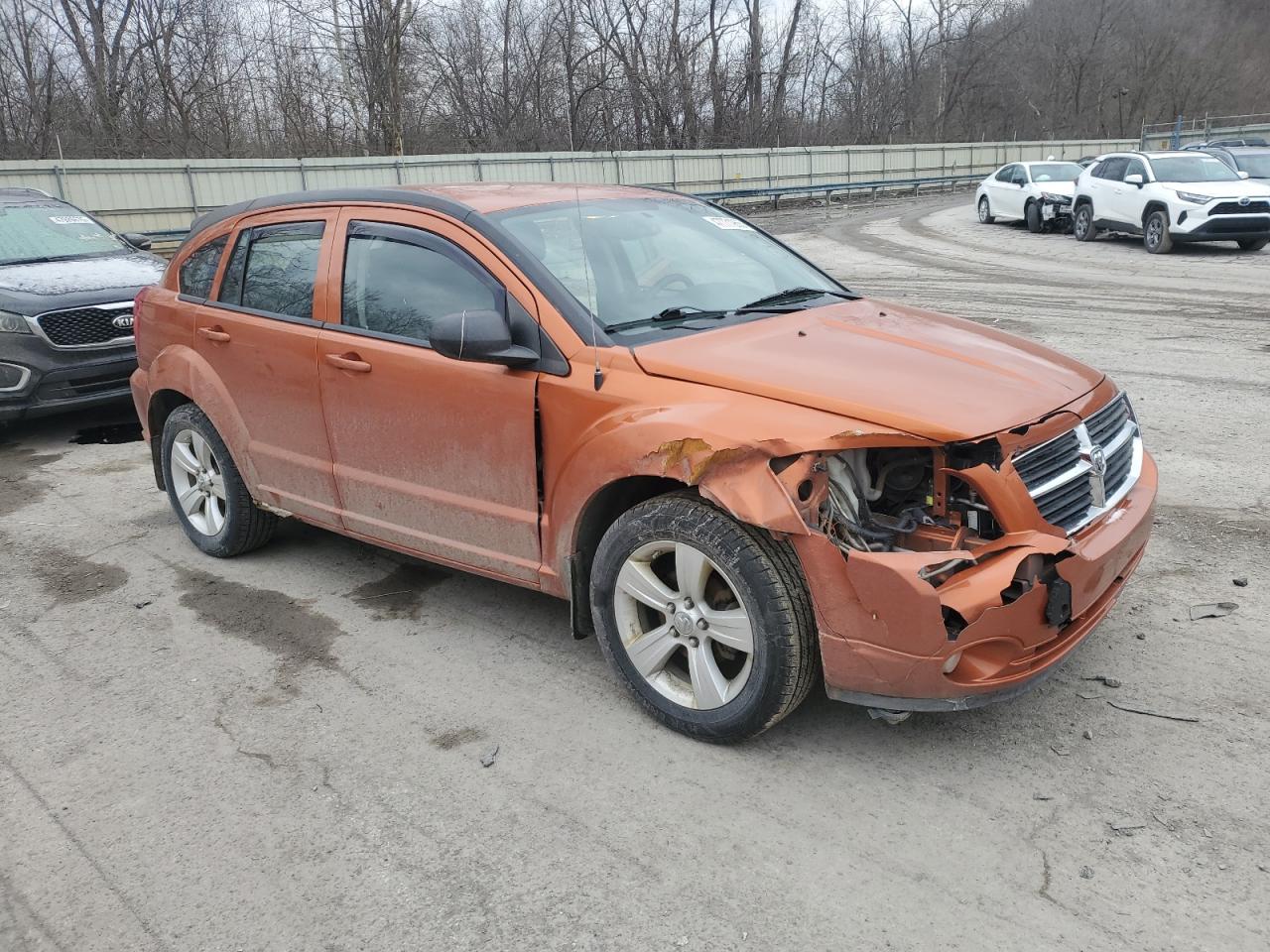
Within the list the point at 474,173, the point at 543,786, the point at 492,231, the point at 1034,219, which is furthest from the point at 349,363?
the point at 474,173

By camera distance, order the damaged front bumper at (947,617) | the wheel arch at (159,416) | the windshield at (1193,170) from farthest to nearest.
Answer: the windshield at (1193,170), the wheel arch at (159,416), the damaged front bumper at (947,617)

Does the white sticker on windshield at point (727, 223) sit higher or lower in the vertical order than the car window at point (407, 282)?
higher

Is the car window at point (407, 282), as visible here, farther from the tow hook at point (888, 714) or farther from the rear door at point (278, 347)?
the tow hook at point (888, 714)

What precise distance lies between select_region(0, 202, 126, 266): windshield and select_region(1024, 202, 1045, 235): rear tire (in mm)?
18298

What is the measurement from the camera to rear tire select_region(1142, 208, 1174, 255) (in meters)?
Answer: 17.1

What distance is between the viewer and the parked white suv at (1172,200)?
1634cm

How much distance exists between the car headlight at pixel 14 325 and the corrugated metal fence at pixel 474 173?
5460 mm

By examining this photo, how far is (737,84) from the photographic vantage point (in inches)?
1779

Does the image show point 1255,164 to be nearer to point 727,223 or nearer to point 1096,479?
point 727,223

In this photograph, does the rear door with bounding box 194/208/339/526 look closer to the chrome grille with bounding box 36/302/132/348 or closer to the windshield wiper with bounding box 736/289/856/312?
the windshield wiper with bounding box 736/289/856/312

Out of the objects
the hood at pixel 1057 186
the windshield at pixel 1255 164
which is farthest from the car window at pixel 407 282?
the hood at pixel 1057 186

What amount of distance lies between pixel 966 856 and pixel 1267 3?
9338 centimetres

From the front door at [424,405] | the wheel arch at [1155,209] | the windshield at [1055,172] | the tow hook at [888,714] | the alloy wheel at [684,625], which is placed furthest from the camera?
the windshield at [1055,172]

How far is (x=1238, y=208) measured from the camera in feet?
53.6
